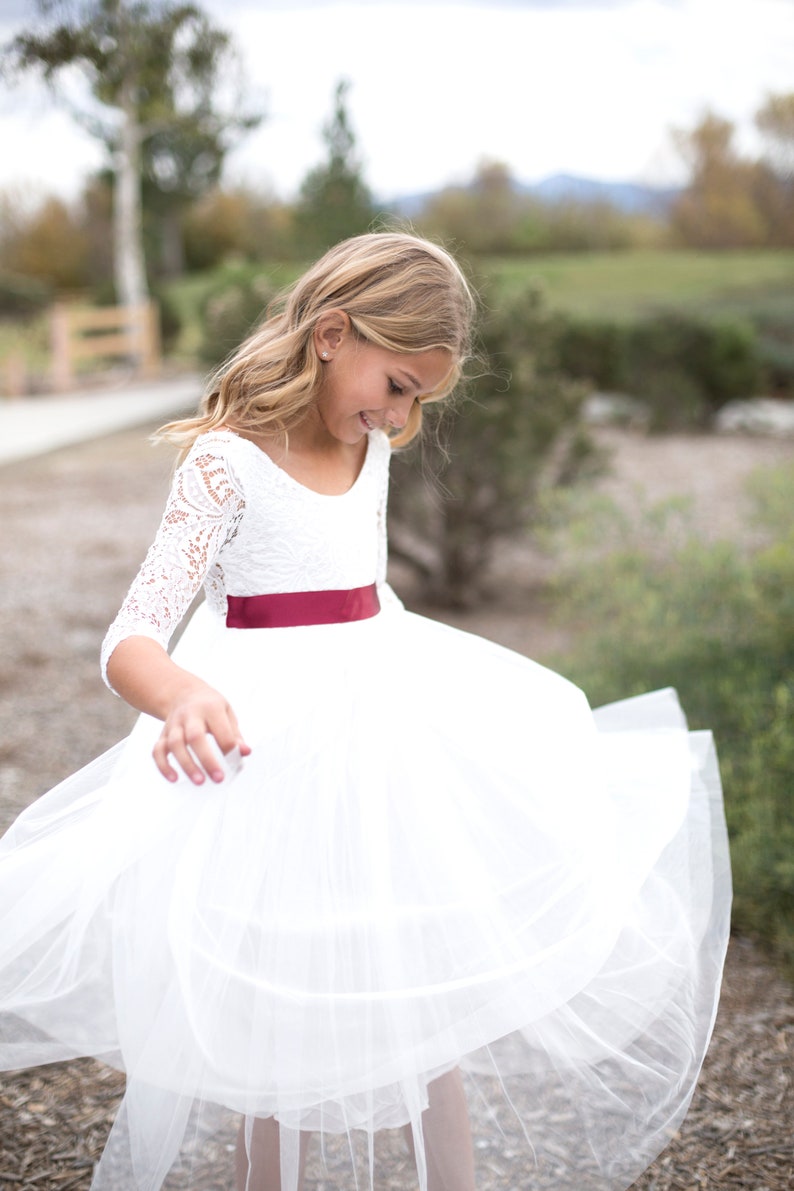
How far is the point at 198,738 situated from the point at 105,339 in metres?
19.4

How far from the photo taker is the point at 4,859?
5.36 feet

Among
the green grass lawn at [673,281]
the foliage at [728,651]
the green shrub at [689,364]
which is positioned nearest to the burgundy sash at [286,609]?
the foliage at [728,651]

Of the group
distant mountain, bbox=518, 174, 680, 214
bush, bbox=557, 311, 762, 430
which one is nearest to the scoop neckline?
bush, bbox=557, 311, 762, 430

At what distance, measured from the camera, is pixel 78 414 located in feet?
48.7

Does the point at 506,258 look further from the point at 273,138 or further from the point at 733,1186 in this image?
the point at 733,1186

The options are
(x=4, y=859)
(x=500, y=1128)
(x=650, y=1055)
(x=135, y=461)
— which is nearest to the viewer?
(x=4, y=859)

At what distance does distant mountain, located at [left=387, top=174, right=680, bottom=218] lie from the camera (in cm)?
2577

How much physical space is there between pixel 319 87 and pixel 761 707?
13.0 metres

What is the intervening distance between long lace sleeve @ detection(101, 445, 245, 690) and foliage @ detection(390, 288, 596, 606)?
369 centimetres

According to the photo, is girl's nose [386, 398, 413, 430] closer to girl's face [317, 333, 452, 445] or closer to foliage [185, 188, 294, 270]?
girl's face [317, 333, 452, 445]

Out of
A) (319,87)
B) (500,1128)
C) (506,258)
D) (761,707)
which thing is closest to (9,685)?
(761,707)

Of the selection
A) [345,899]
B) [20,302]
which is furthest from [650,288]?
[345,899]

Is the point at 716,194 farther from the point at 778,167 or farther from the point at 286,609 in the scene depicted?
the point at 286,609

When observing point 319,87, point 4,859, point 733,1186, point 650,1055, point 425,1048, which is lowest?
point 733,1186
